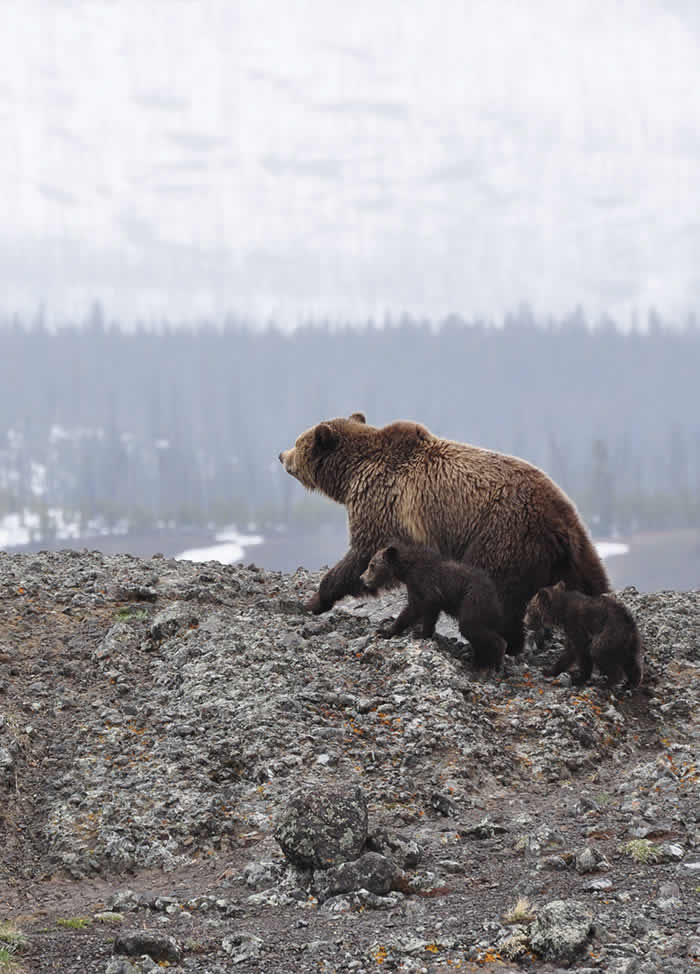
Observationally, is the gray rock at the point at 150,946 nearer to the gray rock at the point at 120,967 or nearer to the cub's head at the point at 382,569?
the gray rock at the point at 120,967

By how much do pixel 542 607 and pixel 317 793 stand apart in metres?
4.03

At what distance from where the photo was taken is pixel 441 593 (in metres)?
10.9

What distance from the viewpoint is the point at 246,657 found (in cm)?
1060

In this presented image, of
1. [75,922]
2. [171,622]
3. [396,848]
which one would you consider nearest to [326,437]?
[171,622]

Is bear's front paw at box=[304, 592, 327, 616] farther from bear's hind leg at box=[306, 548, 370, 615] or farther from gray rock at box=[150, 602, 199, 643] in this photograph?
gray rock at box=[150, 602, 199, 643]

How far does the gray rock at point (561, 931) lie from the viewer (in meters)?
6.05

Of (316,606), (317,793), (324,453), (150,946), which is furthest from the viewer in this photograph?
(324,453)

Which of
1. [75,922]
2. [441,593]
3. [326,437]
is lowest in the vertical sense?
[75,922]

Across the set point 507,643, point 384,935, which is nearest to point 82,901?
point 384,935

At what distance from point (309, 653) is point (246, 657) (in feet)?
2.21

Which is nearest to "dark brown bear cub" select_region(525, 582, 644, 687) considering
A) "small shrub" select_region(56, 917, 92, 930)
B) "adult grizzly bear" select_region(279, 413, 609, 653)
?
"adult grizzly bear" select_region(279, 413, 609, 653)

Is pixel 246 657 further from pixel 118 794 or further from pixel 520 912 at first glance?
pixel 520 912

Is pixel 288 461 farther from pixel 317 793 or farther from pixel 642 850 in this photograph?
pixel 642 850

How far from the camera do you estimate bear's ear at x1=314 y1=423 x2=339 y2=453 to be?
508 inches
